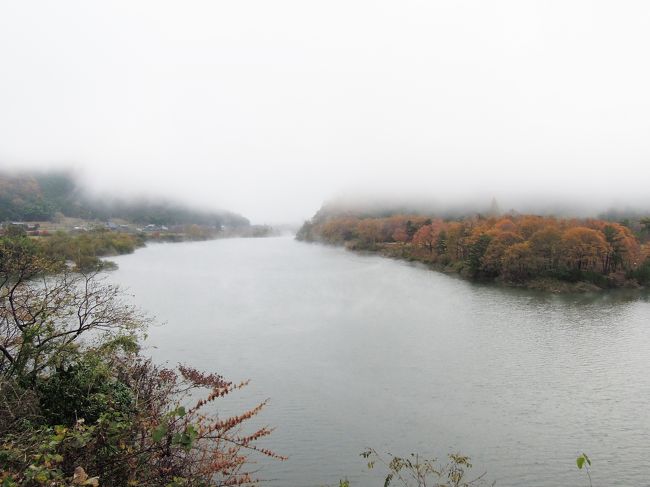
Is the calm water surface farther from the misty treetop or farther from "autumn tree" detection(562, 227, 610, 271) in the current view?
"autumn tree" detection(562, 227, 610, 271)

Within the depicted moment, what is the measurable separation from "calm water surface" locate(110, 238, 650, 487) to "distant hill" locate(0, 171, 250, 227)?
87.6m

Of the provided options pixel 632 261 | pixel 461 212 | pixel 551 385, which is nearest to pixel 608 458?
pixel 551 385

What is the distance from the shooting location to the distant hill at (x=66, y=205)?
335 feet

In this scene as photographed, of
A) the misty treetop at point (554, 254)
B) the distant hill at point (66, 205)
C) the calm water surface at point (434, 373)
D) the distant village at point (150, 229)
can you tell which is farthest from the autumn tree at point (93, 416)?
the distant hill at point (66, 205)

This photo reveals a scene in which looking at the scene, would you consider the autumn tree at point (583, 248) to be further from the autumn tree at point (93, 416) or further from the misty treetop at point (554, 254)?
the autumn tree at point (93, 416)

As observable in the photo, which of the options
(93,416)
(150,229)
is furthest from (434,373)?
(150,229)

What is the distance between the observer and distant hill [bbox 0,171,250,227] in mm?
101988

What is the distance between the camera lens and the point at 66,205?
132125mm

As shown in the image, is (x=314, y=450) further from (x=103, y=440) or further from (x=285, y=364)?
(x=103, y=440)

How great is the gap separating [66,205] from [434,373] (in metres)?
143

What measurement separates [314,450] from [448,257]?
147 feet

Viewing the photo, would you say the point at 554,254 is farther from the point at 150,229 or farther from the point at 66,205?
the point at 66,205

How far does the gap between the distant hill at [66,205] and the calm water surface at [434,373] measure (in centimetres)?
8763

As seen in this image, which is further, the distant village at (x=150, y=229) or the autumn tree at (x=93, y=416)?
the distant village at (x=150, y=229)
